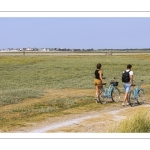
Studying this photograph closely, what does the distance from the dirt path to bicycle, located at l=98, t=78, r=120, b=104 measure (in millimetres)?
1055

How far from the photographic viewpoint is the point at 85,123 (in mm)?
12164

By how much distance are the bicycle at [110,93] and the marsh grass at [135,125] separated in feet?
13.8

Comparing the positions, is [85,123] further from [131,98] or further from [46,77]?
[46,77]

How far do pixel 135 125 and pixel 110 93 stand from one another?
489cm

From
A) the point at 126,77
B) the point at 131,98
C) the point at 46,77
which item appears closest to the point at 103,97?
the point at 131,98

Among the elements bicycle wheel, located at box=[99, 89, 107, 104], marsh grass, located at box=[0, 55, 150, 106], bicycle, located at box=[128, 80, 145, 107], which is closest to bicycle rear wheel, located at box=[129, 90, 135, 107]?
bicycle, located at box=[128, 80, 145, 107]

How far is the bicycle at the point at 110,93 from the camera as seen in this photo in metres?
15.3

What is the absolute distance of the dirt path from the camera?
1140 centimetres
